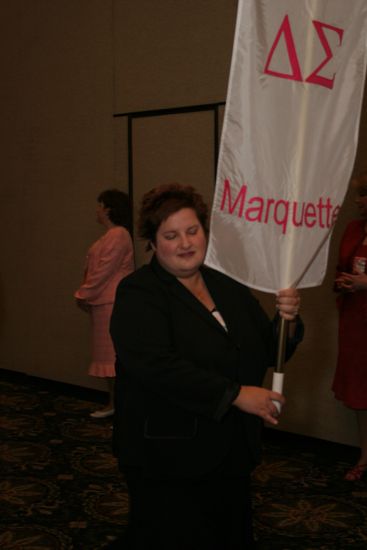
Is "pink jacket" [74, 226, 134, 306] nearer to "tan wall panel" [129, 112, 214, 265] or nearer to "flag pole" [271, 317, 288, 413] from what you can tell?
"tan wall panel" [129, 112, 214, 265]

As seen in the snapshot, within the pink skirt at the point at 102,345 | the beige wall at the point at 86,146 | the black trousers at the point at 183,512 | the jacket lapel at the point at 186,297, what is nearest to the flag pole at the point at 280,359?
the jacket lapel at the point at 186,297

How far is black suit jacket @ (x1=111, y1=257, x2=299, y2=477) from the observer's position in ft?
6.92

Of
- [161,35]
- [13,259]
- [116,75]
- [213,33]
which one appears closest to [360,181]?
[213,33]

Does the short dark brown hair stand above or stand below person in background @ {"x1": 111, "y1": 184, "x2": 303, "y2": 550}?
above

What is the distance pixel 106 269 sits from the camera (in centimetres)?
534

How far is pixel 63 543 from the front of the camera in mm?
3340

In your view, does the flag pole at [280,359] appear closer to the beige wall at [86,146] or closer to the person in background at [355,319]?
the person in background at [355,319]

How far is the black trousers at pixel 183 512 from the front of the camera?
2.24 m

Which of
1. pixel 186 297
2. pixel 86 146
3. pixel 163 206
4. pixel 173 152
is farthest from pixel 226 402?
pixel 86 146

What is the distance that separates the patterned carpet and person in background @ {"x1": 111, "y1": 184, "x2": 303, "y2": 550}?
1.16 metres

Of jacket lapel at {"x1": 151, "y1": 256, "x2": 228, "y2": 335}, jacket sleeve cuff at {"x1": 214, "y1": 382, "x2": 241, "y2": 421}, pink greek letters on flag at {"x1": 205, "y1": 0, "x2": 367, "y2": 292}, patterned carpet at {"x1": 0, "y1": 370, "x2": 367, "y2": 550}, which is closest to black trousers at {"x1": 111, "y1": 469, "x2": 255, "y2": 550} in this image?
jacket sleeve cuff at {"x1": 214, "y1": 382, "x2": 241, "y2": 421}

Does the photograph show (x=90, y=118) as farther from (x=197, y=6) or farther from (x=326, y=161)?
(x=326, y=161)

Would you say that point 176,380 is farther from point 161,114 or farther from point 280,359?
point 161,114

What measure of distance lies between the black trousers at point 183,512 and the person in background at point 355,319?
1.92 metres
